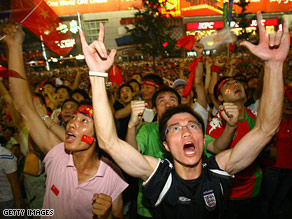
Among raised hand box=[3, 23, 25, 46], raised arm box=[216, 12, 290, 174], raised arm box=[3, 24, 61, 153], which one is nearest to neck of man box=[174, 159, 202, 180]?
raised arm box=[216, 12, 290, 174]

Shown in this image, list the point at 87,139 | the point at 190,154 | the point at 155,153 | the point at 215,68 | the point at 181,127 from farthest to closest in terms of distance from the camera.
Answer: the point at 215,68 → the point at 155,153 → the point at 87,139 → the point at 181,127 → the point at 190,154

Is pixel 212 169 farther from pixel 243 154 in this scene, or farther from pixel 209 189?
pixel 243 154

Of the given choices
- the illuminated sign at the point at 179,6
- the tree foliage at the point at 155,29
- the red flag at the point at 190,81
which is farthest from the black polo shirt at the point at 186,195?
the illuminated sign at the point at 179,6

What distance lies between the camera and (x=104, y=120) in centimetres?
155

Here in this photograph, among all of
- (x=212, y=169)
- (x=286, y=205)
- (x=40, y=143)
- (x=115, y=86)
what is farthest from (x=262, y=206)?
(x=115, y=86)

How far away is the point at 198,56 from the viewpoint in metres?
3.71

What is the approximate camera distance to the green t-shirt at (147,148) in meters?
2.33

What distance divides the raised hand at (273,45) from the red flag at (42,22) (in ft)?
7.99

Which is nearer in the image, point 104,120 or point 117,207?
point 104,120

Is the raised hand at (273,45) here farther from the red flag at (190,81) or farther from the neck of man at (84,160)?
the red flag at (190,81)

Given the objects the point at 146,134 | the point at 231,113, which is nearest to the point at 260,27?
the point at 231,113

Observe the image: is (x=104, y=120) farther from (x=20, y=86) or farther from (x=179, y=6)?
(x=179, y=6)

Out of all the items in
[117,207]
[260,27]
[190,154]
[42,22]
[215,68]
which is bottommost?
[117,207]

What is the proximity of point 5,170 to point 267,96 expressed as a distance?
3.16m
